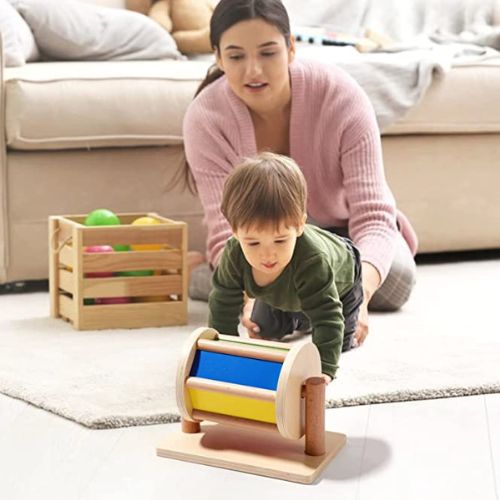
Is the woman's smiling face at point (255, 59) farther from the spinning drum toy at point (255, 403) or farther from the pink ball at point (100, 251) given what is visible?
the spinning drum toy at point (255, 403)

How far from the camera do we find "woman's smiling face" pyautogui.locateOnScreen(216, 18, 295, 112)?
1.94 metres

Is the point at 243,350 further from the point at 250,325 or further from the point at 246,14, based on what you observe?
the point at 246,14

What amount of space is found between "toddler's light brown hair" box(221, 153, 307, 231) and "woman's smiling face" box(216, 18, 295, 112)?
0.61 m

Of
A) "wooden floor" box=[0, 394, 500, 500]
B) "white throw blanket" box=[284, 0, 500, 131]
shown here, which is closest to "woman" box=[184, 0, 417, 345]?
"white throw blanket" box=[284, 0, 500, 131]

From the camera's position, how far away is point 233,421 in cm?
134

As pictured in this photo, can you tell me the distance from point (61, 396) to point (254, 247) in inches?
16.3

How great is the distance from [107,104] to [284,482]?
126 centimetres

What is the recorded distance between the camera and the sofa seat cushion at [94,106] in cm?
227

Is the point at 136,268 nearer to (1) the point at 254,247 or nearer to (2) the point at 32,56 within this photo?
(1) the point at 254,247

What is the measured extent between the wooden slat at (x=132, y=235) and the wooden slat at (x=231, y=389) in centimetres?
73

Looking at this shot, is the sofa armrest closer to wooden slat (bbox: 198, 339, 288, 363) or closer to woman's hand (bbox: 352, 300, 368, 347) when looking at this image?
woman's hand (bbox: 352, 300, 368, 347)

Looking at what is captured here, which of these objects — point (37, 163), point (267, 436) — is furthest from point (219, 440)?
point (37, 163)

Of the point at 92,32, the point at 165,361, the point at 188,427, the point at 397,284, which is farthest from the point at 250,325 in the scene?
the point at 92,32

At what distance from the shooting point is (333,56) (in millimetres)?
2758
